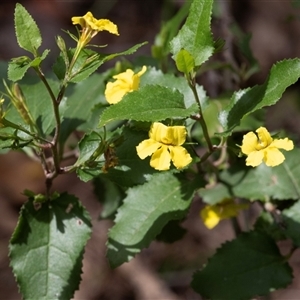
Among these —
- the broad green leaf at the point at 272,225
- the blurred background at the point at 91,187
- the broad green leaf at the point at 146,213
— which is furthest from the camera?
the blurred background at the point at 91,187

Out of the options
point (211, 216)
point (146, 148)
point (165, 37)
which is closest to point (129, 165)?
point (146, 148)

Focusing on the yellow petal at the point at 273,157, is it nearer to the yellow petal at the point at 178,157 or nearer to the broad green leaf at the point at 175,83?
the yellow petal at the point at 178,157

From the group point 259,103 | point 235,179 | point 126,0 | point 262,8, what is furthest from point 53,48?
point 259,103

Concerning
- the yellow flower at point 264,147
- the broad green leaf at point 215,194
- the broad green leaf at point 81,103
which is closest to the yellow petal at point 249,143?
the yellow flower at point 264,147

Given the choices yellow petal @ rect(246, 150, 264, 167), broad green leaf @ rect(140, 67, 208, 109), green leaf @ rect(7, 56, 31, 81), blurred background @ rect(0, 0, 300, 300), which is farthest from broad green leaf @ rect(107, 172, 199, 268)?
blurred background @ rect(0, 0, 300, 300)

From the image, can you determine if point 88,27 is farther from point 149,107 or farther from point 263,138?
point 263,138

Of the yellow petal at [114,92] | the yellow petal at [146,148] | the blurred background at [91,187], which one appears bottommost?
the blurred background at [91,187]

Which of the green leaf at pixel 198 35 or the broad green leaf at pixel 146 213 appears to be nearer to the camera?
the green leaf at pixel 198 35

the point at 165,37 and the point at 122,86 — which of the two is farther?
the point at 165,37
